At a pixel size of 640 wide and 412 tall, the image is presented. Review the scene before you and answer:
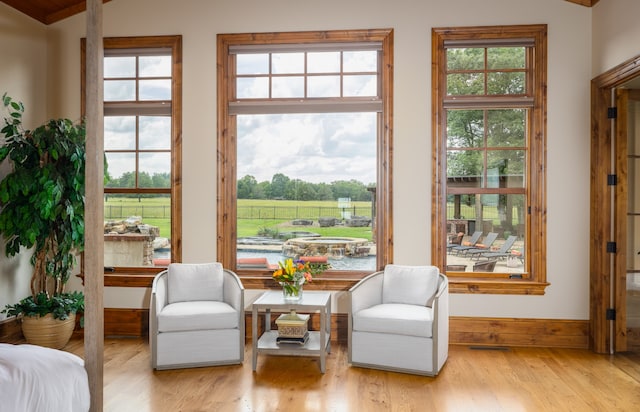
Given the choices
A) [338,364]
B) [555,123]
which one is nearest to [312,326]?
[338,364]

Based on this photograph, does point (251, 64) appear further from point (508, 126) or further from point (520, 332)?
point (520, 332)

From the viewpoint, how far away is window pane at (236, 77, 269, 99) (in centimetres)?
486

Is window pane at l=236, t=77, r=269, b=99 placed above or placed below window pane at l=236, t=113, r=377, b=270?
above

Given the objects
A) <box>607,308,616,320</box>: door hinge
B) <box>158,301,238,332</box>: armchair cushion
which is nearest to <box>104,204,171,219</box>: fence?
<box>158,301,238,332</box>: armchair cushion

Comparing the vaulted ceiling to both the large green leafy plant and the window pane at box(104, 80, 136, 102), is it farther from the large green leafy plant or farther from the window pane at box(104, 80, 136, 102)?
the large green leafy plant

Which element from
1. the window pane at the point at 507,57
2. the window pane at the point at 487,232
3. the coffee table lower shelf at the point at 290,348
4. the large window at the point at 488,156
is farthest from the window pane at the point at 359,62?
the coffee table lower shelf at the point at 290,348

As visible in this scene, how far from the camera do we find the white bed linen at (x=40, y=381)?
216cm

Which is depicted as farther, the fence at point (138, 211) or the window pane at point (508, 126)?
the fence at point (138, 211)

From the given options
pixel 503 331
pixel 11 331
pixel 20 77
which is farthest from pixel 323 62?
pixel 11 331

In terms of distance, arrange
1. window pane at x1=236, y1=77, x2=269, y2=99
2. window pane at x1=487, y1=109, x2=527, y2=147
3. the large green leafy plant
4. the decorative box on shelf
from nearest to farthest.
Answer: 1. the decorative box on shelf
2. the large green leafy plant
3. window pane at x1=487, y1=109, x2=527, y2=147
4. window pane at x1=236, y1=77, x2=269, y2=99

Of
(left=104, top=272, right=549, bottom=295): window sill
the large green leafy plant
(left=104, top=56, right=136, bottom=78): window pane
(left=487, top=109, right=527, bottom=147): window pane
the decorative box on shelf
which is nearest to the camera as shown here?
the decorative box on shelf

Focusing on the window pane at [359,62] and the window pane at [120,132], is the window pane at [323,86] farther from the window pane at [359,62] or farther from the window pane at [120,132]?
the window pane at [120,132]

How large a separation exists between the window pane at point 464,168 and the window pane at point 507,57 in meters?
0.83

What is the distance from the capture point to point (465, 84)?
468 centimetres
